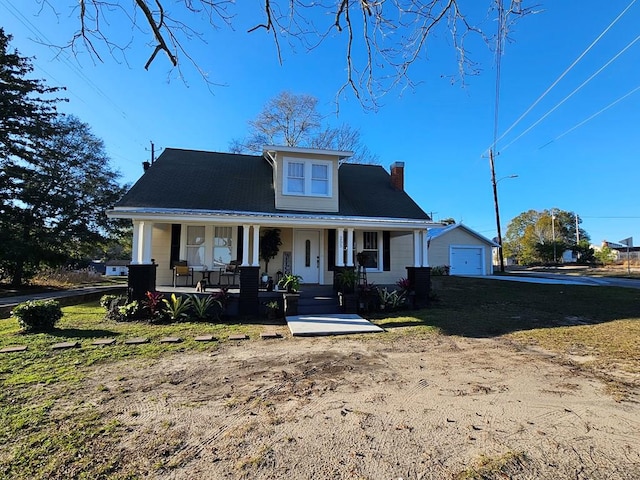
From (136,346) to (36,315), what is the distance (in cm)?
272

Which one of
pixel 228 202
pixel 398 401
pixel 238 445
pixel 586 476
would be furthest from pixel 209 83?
pixel 228 202

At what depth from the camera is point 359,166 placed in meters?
16.6

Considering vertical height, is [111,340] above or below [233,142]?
below

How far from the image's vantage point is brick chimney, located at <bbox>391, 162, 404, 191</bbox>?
14953 mm

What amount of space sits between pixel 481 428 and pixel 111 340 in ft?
20.5

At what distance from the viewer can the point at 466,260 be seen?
2416 centimetres

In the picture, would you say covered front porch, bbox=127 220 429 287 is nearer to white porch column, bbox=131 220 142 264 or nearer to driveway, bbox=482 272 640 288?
white porch column, bbox=131 220 142 264

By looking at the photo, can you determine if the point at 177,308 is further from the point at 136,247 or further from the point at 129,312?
the point at 136,247

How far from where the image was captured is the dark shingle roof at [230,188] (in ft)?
37.4

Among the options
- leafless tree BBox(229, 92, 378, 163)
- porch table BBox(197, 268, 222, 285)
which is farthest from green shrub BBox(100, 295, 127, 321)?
leafless tree BBox(229, 92, 378, 163)

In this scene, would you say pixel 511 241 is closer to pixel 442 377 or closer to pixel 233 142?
pixel 233 142

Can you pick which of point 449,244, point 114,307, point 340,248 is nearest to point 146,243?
point 114,307

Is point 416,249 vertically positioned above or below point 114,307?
above

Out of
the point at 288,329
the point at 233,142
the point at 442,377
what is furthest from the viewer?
the point at 233,142
